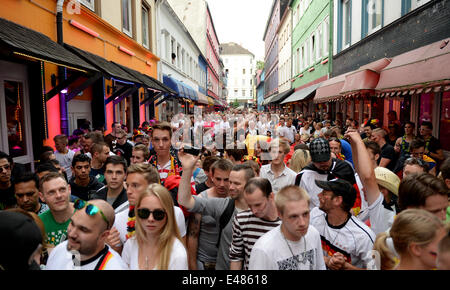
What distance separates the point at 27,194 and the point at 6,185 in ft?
2.29

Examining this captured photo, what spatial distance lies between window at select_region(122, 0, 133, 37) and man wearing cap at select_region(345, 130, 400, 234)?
41.6ft

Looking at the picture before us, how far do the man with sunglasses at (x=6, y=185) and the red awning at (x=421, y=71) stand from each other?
6796mm

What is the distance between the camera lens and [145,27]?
1681cm

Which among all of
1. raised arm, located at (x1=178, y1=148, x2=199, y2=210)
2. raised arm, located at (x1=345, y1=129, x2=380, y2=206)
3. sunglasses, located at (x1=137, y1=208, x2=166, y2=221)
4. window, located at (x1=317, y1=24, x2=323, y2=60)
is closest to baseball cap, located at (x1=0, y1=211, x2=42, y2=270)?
sunglasses, located at (x1=137, y1=208, x2=166, y2=221)

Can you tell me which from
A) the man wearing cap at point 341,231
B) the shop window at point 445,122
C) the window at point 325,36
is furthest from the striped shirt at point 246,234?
the window at point 325,36

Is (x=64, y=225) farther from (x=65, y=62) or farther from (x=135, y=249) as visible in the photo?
(x=65, y=62)

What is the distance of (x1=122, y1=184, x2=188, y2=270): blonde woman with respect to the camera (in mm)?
2311

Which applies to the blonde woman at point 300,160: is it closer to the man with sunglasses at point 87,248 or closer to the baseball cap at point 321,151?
the baseball cap at point 321,151

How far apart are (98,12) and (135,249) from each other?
1051cm

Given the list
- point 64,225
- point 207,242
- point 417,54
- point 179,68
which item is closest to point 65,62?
point 64,225

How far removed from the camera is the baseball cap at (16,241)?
58.5 inches

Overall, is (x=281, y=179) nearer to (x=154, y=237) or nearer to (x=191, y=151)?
(x=191, y=151)
